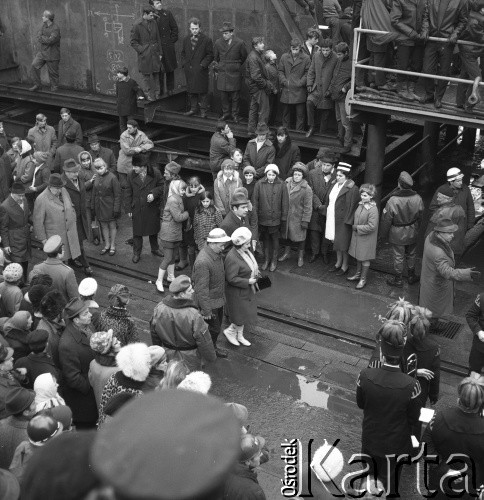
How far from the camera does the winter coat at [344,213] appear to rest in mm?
10320

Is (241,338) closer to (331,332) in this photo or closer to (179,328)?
(331,332)

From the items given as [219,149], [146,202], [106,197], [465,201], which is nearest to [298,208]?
[219,149]

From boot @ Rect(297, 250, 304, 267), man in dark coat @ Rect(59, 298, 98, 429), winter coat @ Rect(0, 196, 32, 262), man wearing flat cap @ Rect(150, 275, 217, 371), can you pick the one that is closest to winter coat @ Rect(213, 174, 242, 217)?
boot @ Rect(297, 250, 304, 267)

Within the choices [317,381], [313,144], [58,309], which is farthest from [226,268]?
[313,144]

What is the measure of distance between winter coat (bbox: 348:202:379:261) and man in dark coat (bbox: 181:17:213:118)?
213 inches

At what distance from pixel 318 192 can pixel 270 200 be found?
79cm

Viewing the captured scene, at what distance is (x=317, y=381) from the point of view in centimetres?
845

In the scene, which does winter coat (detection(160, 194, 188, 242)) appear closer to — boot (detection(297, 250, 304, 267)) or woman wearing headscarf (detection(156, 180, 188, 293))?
woman wearing headscarf (detection(156, 180, 188, 293))

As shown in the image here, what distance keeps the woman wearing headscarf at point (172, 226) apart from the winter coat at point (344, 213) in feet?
7.06

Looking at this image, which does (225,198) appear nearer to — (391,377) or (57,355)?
(57,355)

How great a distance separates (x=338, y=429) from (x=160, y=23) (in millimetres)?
9584

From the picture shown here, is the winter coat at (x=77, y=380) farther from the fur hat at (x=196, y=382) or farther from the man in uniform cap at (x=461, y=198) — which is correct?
the man in uniform cap at (x=461, y=198)

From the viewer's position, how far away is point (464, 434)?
531 cm

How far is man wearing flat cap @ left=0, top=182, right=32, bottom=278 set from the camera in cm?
988
